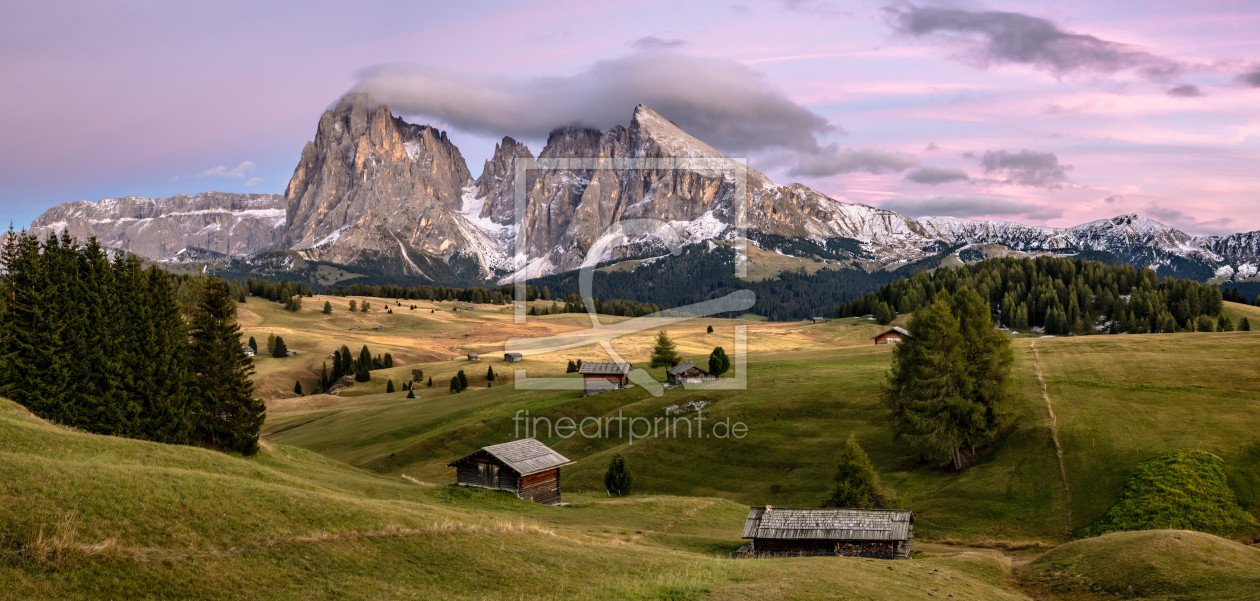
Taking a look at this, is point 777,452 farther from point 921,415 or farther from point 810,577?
point 810,577

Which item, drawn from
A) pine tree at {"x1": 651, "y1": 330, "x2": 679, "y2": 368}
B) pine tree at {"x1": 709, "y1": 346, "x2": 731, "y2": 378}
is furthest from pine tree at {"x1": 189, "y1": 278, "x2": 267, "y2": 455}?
pine tree at {"x1": 651, "y1": 330, "x2": 679, "y2": 368}

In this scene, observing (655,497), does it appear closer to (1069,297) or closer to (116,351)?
(116,351)

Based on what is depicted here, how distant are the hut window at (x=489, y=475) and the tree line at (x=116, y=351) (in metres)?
14.1

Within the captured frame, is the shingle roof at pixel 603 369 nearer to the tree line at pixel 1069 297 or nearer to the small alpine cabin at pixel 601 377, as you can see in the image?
the small alpine cabin at pixel 601 377

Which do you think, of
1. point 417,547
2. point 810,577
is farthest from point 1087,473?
point 417,547

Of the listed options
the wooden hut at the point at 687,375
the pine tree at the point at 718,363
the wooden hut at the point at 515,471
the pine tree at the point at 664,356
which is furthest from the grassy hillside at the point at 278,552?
the pine tree at the point at 664,356

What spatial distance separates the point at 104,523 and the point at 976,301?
5692cm

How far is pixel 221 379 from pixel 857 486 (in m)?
39.7

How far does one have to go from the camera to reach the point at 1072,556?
108 ft

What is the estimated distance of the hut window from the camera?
46875 mm

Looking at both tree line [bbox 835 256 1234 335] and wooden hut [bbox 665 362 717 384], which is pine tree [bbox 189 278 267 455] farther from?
tree line [bbox 835 256 1234 335]

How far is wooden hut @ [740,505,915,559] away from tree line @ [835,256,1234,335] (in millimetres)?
88066

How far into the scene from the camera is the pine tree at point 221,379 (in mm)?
43188

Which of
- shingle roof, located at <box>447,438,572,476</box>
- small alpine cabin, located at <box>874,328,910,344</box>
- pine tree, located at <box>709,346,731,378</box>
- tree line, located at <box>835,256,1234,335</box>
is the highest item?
tree line, located at <box>835,256,1234,335</box>
